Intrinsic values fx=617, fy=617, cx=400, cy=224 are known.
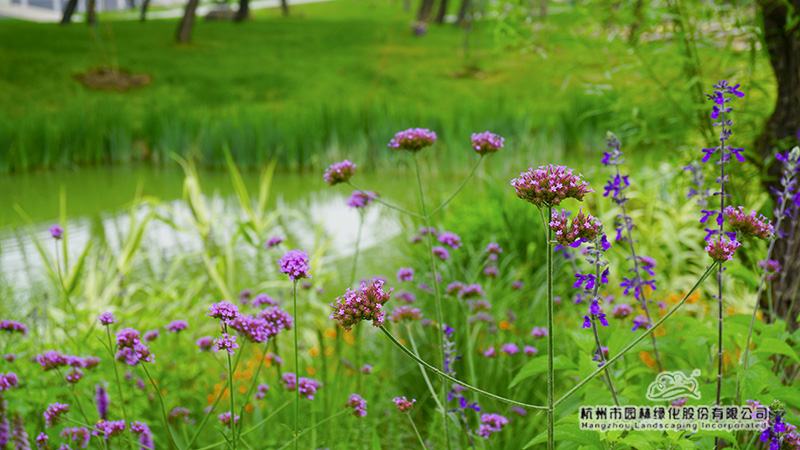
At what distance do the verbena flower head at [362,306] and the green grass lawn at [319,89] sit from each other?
179 cm

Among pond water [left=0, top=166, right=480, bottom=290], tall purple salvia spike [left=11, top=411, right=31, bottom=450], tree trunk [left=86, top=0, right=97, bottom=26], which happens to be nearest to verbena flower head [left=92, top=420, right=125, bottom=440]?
tall purple salvia spike [left=11, top=411, right=31, bottom=450]

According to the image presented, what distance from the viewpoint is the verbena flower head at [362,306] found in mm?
893

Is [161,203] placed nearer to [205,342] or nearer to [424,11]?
[205,342]

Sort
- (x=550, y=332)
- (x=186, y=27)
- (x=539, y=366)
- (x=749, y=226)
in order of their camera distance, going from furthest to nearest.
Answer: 1. (x=186, y=27)
2. (x=539, y=366)
3. (x=749, y=226)
4. (x=550, y=332)

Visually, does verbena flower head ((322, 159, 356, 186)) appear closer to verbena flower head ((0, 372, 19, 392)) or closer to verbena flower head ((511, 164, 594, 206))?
verbena flower head ((511, 164, 594, 206))

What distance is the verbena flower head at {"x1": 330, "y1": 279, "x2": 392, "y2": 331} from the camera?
893 mm

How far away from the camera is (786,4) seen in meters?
2.07

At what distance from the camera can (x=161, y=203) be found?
362 cm

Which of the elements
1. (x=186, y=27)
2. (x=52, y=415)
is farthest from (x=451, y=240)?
(x=186, y=27)

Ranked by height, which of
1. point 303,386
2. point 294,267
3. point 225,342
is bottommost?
point 303,386

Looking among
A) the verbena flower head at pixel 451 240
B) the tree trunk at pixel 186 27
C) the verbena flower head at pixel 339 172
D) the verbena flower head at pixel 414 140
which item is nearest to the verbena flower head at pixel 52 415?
the verbena flower head at pixel 339 172

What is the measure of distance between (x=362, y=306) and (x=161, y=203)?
120 inches

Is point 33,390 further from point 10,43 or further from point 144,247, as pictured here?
point 10,43

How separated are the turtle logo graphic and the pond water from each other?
2.52m
